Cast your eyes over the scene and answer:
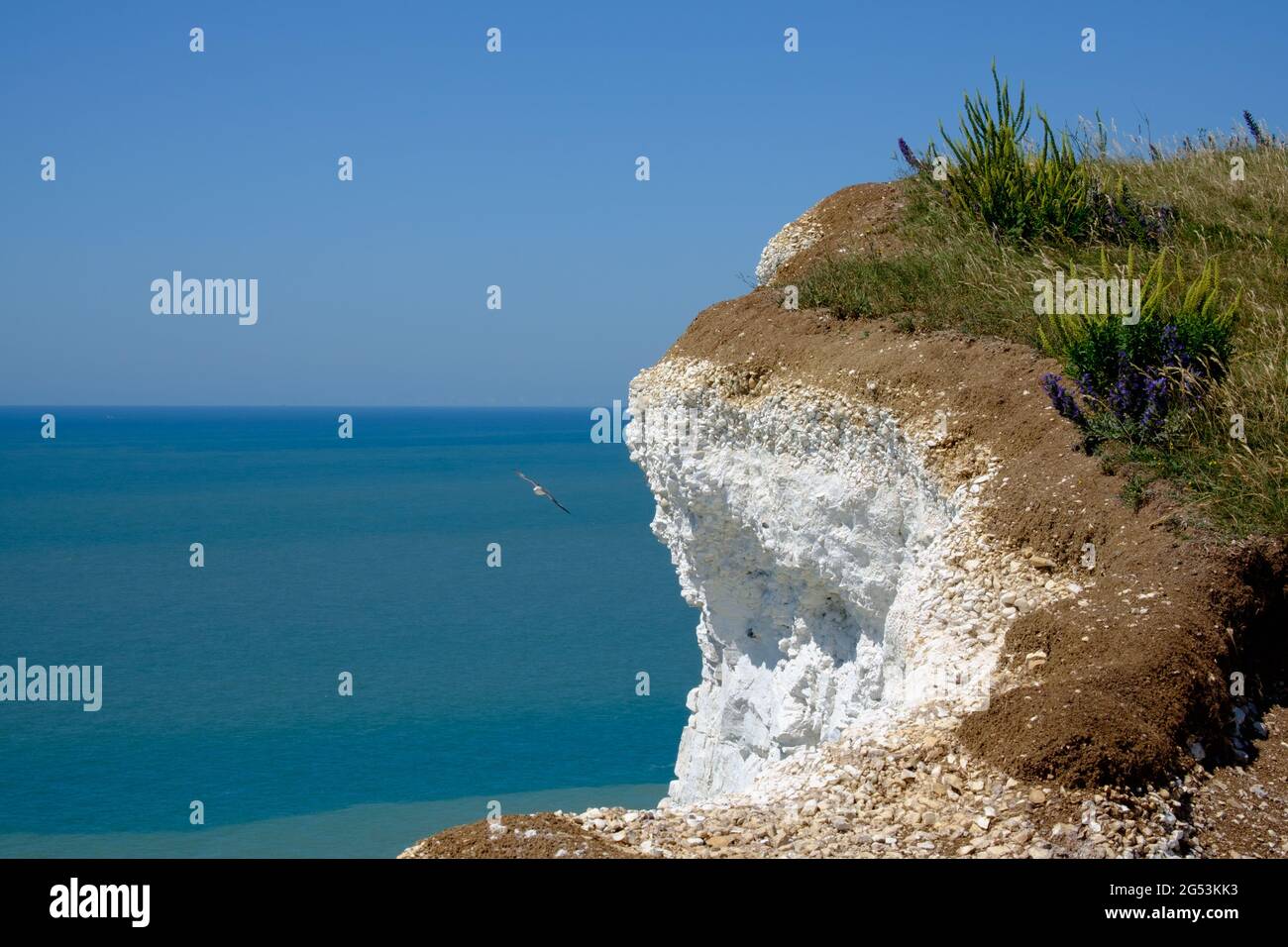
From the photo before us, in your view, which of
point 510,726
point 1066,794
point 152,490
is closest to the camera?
point 1066,794

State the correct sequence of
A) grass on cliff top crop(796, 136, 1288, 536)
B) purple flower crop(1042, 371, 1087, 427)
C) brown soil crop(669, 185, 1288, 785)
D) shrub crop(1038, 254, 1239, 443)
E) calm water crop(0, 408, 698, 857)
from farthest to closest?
calm water crop(0, 408, 698, 857)
purple flower crop(1042, 371, 1087, 427)
shrub crop(1038, 254, 1239, 443)
grass on cliff top crop(796, 136, 1288, 536)
brown soil crop(669, 185, 1288, 785)

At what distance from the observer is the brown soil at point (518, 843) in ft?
21.5

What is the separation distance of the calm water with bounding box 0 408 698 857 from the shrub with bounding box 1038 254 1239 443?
1647 cm

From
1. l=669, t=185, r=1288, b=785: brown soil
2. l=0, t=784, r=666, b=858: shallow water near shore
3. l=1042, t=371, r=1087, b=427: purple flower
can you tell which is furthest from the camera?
l=0, t=784, r=666, b=858: shallow water near shore

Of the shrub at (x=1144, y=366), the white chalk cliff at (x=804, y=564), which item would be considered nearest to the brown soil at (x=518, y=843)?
the white chalk cliff at (x=804, y=564)

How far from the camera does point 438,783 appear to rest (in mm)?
25656

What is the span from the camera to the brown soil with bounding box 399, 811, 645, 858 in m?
6.54

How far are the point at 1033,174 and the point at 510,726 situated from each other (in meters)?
19.7

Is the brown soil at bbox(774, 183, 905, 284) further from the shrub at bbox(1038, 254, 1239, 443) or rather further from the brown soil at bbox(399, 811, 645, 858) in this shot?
the brown soil at bbox(399, 811, 645, 858)

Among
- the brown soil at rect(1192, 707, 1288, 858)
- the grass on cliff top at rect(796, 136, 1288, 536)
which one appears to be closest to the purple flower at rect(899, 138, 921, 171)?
the grass on cliff top at rect(796, 136, 1288, 536)

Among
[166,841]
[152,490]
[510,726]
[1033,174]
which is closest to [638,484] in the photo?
[152,490]

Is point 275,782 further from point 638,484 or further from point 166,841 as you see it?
point 638,484

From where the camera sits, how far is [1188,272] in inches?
498

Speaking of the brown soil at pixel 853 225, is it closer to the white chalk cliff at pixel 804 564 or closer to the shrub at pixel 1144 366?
the white chalk cliff at pixel 804 564
